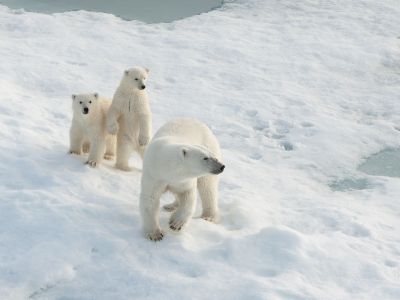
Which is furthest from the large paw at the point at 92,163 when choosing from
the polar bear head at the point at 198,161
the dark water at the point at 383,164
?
the dark water at the point at 383,164

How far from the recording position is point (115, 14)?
1162 cm

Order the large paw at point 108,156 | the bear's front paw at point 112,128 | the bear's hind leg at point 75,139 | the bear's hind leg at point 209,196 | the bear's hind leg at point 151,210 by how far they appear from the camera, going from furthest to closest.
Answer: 1. the large paw at point 108,156
2. the bear's hind leg at point 75,139
3. the bear's front paw at point 112,128
4. the bear's hind leg at point 209,196
5. the bear's hind leg at point 151,210

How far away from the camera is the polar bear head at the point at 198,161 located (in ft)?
12.8

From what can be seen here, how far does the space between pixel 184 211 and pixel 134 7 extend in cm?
881

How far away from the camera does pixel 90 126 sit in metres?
5.36

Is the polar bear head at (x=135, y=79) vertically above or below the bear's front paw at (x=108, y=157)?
above

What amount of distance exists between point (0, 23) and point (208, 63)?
3792 mm

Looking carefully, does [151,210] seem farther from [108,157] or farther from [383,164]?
[383,164]

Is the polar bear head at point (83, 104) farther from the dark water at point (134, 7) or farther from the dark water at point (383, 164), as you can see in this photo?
the dark water at point (134, 7)

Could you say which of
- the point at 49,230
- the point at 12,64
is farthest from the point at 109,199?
the point at 12,64

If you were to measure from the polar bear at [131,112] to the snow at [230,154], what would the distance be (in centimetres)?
37

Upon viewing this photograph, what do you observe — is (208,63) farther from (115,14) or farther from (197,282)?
(197,282)

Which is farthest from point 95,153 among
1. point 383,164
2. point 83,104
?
point 383,164

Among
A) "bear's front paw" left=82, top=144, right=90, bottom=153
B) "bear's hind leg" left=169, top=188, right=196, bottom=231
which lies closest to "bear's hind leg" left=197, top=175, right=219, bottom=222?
"bear's hind leg" left=169, top=188, right=196, bottom=231
